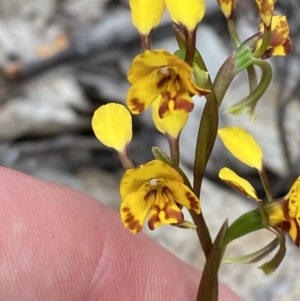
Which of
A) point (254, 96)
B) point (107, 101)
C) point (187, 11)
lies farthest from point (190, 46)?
point (107, 101)

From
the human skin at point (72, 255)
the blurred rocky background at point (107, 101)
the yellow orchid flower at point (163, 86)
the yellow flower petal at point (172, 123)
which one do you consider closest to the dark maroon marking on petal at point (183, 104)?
the yellow orchid flower at point (163, 86)

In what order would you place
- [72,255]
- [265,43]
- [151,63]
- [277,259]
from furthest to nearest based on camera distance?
[72,255], [277,259], [265,43], [151,63]

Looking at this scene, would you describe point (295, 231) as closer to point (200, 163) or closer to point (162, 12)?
point (200, 163)

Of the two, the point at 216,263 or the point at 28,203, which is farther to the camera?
the point at 28,203

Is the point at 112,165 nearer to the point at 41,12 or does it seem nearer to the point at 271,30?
the point at 41,12

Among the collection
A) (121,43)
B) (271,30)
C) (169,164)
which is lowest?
(121,43)

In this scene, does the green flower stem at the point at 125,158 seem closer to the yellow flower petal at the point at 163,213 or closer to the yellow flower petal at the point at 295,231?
the yellow flower petal at the point at 163,213

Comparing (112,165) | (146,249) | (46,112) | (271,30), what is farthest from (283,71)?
(271,30)
